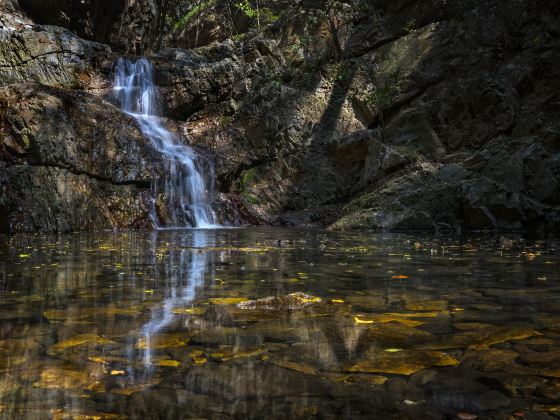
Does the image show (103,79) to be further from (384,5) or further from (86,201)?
(384,5)

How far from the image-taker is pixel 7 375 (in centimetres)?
181

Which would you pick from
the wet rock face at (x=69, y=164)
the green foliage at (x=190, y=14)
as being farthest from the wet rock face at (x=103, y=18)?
the wet rock face at (x=69, y=164)

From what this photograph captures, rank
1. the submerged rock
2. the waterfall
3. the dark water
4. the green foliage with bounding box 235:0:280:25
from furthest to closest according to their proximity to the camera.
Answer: the green foliage with bounding box 235:0:280:25 < the waterfall < the submerged rock < the dark water

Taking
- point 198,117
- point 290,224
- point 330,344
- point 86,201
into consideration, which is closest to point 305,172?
point 290,224

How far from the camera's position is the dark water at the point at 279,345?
1583mm

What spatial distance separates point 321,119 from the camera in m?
19.6

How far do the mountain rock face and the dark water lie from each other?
28.8 feet

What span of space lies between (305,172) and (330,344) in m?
16.6

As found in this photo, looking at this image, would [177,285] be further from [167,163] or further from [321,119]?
[321,119]

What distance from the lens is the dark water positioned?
5.19 feet

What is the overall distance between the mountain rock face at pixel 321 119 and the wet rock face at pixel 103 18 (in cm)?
11

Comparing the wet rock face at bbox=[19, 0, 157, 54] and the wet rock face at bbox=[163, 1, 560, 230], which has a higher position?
the wet rock face at bbox=[19, 0, 157, 54]

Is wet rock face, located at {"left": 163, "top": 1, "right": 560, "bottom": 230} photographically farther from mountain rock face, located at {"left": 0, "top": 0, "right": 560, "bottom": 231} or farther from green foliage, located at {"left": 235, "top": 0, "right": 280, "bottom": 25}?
green foliage, located at {"left": 235, "top": 0, "right": 280, "bottom": 25}

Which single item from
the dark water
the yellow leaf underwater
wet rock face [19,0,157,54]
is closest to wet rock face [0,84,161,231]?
the dark water
